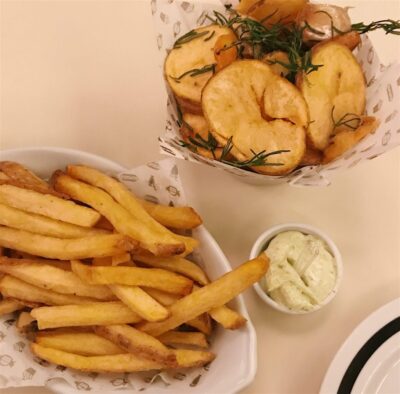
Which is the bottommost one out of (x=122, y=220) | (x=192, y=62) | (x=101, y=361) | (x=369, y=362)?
(x=369, y=362)

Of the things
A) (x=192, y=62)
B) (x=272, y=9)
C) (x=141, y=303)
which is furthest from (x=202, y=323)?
(x=272, y=9)

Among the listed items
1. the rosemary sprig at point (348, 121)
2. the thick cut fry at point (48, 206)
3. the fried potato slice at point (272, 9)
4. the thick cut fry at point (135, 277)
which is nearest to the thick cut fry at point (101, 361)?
the thick cut fry at point (135, 277)

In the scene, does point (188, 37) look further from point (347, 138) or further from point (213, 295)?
point (213, 295)

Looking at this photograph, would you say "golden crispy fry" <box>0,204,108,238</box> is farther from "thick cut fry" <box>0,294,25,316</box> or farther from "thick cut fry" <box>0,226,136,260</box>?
"thick cut fry" <box>0,294,25,316</box>

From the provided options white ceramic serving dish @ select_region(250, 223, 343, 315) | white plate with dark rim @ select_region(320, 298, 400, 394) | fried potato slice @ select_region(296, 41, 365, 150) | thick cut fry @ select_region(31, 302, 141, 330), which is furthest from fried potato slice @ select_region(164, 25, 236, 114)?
white plate with dark rim @ select_region(320, 298, 400, 394)

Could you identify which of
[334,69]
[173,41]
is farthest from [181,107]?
[334,69]

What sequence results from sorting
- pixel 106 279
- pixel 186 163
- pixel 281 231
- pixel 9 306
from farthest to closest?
pixel 186 163
pixel 281 231
pixel 9 306
pixel 106 279

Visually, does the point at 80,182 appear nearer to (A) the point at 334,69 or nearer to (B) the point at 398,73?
(A) the point at 334,69
